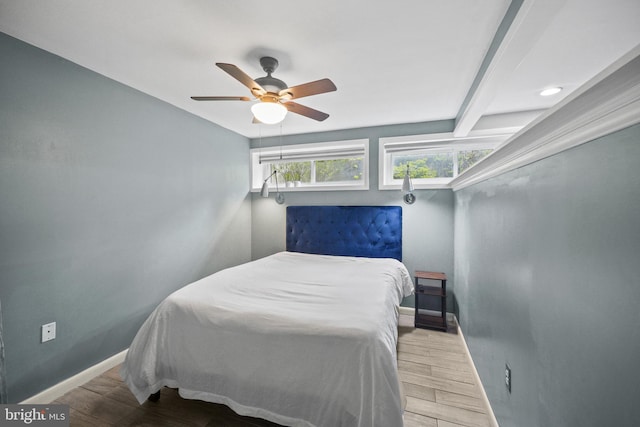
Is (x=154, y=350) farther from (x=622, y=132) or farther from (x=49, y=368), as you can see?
(x=622, y=132)

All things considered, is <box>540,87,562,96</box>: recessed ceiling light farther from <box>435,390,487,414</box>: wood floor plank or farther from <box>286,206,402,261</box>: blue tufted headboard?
<box>435,390,487,414</box>: wood floor plank

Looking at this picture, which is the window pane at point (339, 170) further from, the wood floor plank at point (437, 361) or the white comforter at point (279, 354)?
the wood floor plank at point (437, 361)

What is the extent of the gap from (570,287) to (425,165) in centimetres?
287

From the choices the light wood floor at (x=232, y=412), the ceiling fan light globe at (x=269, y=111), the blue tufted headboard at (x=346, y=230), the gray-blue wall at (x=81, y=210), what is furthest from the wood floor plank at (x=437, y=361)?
the gray-blue wall at (x=81, y=210)

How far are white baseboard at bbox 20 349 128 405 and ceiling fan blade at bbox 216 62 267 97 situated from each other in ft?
8.29

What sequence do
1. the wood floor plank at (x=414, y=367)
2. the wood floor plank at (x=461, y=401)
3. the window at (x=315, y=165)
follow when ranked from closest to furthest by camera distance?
the wood floor plank at (x=461, y=401) → the wood floor plank at (x=414, y=367) → the window at (x=315, y=165)

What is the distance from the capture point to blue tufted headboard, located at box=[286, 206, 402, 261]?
11.1ft

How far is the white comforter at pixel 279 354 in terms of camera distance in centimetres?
132

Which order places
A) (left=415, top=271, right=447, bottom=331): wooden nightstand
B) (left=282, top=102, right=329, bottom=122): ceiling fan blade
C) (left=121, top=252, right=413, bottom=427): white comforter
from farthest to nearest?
1. (left=415, top=271, right=447, bottom=331): wooden nightstand
2. (left=282, top=102, right=329, bottom=122): ceiling fan blade
3. (left=121, top=252, right=413, bottom=427): white comforter

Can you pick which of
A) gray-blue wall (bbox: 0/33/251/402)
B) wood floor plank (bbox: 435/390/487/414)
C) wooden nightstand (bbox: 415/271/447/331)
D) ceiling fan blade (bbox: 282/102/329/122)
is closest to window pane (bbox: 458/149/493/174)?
wooden nightstand (bbox: 415/271/447/331)

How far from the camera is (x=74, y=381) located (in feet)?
6.63

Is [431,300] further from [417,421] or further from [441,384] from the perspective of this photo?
[417,421]

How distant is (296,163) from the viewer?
4070 mm

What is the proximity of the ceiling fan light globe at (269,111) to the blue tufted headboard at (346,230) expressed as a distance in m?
1.89
